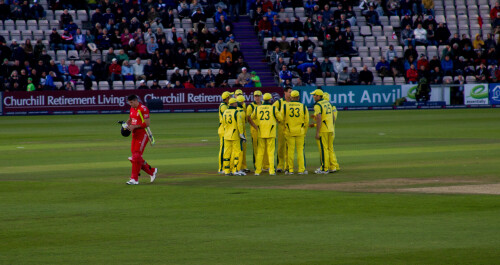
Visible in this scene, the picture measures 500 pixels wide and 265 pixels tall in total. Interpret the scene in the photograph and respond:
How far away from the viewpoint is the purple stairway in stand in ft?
159

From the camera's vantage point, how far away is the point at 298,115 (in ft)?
64.7

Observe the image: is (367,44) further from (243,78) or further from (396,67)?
(243,78)

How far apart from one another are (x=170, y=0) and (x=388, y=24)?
12.9 metres

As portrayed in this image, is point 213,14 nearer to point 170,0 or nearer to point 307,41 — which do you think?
point 170,0

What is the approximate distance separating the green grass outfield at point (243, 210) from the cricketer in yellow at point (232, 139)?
72cm

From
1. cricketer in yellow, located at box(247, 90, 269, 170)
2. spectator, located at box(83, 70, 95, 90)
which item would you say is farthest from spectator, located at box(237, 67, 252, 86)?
cricketer in yellow, located at box(247, 90, 269, 170)

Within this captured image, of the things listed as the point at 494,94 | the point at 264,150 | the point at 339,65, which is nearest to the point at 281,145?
the point at 264,150

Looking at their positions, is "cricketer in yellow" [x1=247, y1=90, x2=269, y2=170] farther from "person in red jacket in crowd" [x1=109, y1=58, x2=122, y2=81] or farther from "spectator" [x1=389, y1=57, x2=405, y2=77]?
"spectator" [x1=389, y1=57, x2=405, y2=77]

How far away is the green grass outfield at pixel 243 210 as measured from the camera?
10117 mm

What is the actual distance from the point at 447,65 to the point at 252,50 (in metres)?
10.7

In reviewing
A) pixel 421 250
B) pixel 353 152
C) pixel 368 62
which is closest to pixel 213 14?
pixel 368 62

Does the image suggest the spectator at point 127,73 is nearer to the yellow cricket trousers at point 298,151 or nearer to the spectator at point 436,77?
the spectator at point 436,77

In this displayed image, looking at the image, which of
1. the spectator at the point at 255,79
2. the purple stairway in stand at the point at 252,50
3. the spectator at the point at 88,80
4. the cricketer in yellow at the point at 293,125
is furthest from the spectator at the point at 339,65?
the cricketer in yellow at the point at 293,125

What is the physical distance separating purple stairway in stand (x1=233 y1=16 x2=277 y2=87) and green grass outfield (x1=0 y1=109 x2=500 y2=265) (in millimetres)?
21783
